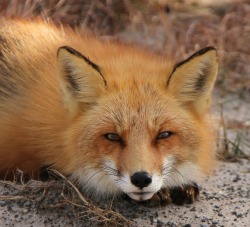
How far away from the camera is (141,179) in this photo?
2.99 m

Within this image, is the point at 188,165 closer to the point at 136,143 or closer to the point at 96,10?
the point at 136,143

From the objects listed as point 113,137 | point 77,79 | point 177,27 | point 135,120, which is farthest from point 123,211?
point 177,27

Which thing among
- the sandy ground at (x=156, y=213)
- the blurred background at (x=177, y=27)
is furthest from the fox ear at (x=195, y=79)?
the blurred background at (x=177, y=27)

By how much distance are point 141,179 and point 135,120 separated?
39 cm

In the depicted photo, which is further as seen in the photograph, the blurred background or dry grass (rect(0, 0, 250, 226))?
dry grass (rect(0, 0, 250, 226))

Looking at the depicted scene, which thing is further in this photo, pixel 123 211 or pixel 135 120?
pixel 123 211

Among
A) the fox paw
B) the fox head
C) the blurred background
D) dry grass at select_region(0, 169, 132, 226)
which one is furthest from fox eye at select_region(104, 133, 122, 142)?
the blurred background

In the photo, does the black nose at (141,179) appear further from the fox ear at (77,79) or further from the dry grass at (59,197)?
the fox ear at (77,79)

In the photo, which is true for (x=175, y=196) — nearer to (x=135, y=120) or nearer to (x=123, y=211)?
(x=123, y=211)

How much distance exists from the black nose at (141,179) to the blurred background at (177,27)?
279 centimetres

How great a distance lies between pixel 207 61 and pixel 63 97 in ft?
3.04

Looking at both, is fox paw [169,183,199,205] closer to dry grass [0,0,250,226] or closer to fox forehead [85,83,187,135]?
fox forehead [85,83,187,135]

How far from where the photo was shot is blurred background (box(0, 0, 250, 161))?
597 cm

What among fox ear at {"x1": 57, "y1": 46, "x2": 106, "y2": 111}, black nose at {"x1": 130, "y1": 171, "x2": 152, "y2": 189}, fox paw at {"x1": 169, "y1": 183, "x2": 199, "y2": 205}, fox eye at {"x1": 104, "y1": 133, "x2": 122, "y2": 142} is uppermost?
fox ear at {"x1": 57, "y1": 46, "x2": 106, "y2": 111}
